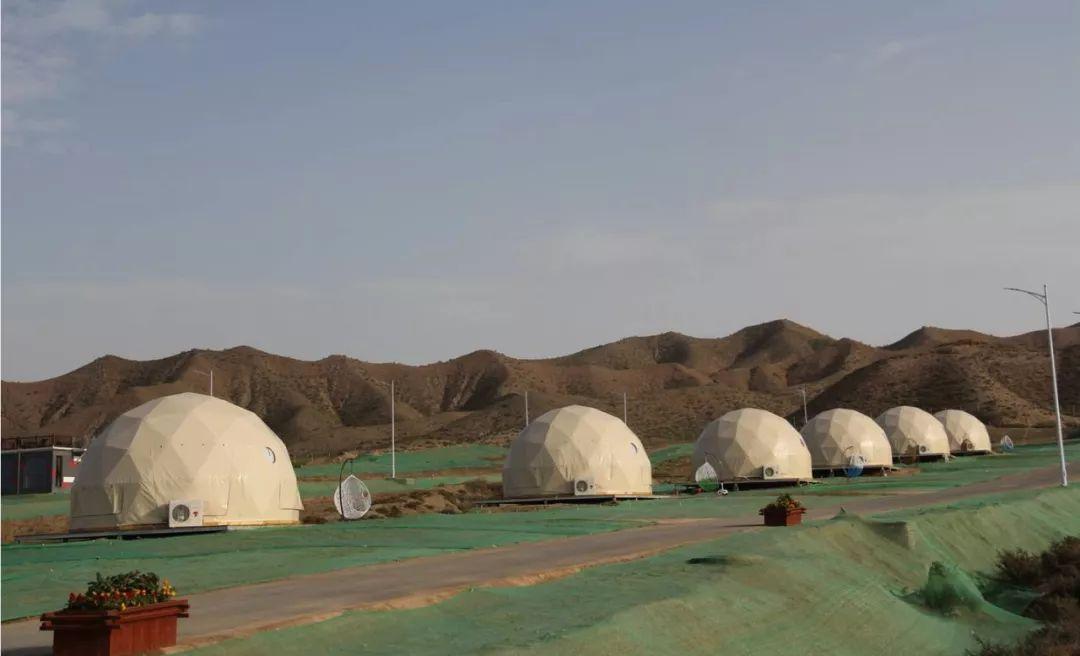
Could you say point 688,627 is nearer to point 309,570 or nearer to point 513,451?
point 309,570

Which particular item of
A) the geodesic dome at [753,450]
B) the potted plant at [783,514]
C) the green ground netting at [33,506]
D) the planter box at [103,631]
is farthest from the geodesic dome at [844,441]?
the planter box at [103,631]

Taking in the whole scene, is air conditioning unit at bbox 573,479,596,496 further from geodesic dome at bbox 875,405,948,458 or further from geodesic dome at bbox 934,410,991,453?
geodesic dome at bbox 934,410,991,453

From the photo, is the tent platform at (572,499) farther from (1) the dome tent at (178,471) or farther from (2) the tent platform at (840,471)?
(2) the tent platform at (840,471)

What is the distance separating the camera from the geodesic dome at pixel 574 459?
41.7m

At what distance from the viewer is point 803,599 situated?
53.8ft

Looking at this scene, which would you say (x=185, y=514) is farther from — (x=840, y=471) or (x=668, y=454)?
(x=668, y=454)

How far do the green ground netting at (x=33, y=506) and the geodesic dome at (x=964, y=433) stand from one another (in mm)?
60581

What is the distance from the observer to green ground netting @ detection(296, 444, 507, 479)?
69625 mm

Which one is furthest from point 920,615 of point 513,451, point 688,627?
point 513,451

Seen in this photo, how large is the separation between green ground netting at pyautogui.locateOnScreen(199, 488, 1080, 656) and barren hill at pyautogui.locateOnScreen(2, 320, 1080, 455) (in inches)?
3176

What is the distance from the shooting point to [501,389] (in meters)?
164

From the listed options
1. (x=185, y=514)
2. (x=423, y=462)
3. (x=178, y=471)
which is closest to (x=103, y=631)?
(x=185, y=514)

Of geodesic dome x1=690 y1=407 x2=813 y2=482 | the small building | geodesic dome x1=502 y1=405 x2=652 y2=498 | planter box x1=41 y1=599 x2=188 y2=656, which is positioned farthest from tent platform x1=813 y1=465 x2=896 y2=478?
planter box x1=41 y1=599 x2=188 y2=656

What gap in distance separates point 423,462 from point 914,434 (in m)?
32.7
